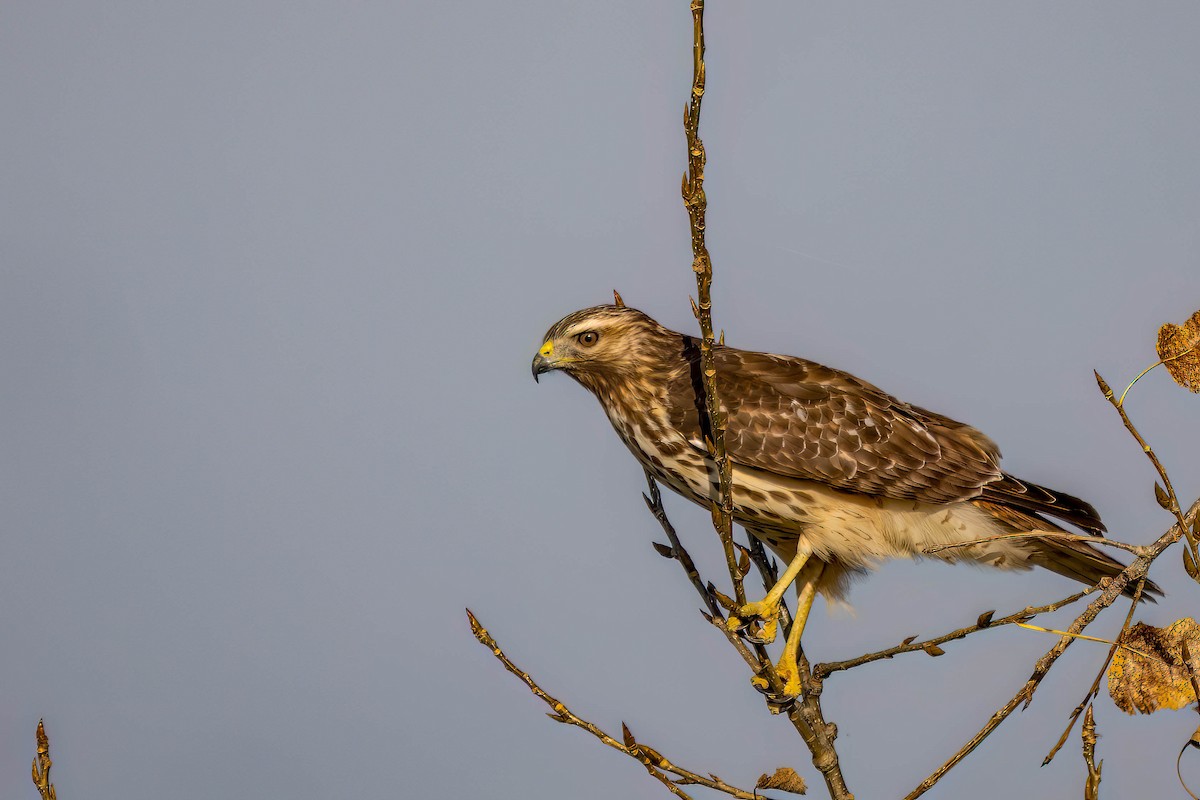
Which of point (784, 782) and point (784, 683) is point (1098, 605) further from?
point (784, 683)

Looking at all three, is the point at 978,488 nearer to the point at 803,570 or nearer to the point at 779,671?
the point at 803,570

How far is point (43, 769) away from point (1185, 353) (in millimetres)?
2456

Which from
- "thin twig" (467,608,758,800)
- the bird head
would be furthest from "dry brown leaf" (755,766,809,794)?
the bird head

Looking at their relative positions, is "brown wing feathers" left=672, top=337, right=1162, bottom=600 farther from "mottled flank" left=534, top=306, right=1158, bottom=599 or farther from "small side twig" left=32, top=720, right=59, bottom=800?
"small side twig" left=32, top=720, right=59, bottom=800

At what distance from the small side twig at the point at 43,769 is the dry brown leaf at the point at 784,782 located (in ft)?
5.32

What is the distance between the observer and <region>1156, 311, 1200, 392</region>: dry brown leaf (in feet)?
7.69

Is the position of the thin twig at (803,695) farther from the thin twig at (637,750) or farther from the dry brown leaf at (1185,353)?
the dry brown leaf at (1185,353)

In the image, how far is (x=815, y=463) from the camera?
4164mm

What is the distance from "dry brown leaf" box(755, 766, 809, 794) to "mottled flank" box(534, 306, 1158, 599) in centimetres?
111

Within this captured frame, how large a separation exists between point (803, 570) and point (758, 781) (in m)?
1.40

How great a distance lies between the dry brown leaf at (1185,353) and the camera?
234 centimetres

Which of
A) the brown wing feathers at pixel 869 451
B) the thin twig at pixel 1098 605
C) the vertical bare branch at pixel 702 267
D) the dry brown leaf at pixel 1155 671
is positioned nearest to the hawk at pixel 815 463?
the brown wing feathers at pixel 869 451

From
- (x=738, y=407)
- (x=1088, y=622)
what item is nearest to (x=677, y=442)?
(x=738, y=407)

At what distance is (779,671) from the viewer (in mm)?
3982
